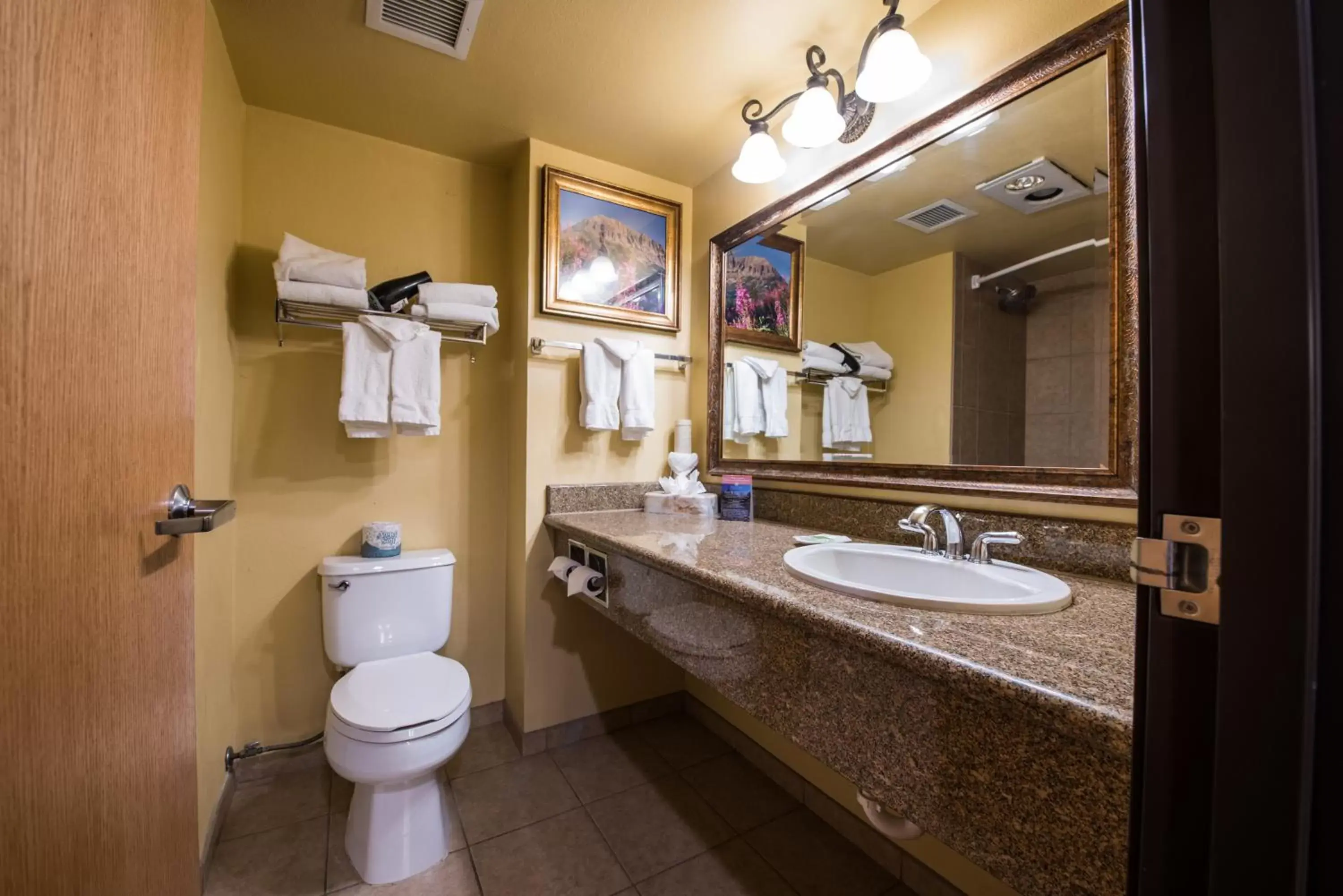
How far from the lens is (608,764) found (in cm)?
176

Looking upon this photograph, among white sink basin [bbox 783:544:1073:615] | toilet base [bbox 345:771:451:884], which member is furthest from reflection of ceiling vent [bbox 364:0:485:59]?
toilet base [bbox 345:771:451:884]

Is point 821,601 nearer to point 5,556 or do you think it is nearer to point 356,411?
point 5,556

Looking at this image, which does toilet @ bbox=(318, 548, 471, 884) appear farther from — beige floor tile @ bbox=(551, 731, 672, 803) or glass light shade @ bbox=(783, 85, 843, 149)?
glass light shade @ bbox=(783, 85, 843, 149)

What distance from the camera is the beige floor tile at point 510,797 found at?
1468mm

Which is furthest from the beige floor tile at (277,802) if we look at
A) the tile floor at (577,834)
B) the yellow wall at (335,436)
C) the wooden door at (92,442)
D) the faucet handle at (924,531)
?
the faucet handle at (924,531)

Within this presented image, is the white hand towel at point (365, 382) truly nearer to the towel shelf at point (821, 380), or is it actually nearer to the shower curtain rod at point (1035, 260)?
the towel shelf at point (821, 380)

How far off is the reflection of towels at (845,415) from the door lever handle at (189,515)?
4.65 feet

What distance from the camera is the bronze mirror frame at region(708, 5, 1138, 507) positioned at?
0.93 metres

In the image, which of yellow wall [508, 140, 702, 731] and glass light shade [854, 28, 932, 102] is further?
yellow wall [508, 140, 702, 731]

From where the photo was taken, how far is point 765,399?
1845mm

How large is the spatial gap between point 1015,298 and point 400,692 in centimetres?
185

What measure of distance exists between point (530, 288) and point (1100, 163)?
62.6 inches

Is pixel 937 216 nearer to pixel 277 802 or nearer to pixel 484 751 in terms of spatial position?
pixel 484 751

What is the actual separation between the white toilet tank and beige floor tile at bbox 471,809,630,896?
0.65 metres
